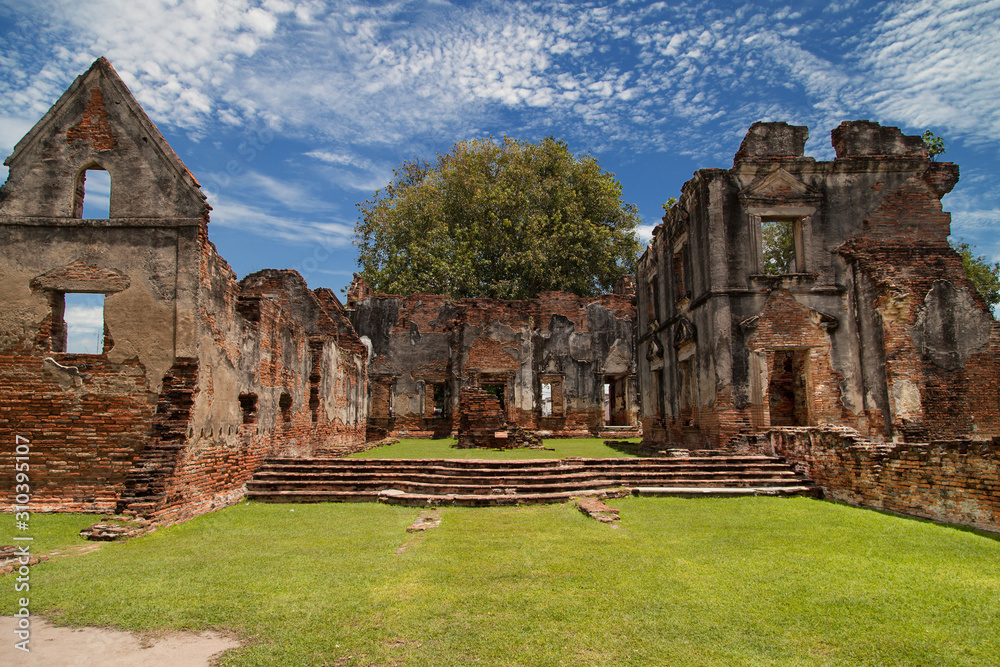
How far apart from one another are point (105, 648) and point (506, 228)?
3279 centimetres

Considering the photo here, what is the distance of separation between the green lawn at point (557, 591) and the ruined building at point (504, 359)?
62.7ft

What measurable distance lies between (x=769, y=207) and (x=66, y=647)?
17.0m

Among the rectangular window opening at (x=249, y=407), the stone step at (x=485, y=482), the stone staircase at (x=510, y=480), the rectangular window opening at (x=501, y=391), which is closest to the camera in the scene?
the stone staircase at (x=510, y=480)

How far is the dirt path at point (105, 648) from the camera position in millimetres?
4406

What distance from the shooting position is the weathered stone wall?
8.27 meters

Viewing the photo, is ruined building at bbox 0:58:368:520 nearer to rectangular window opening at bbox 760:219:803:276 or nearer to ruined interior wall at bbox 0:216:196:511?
ruined interior wall at bbox 0:216:196:511

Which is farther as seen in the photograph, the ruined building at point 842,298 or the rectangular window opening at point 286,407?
the ruined building at point 842,298

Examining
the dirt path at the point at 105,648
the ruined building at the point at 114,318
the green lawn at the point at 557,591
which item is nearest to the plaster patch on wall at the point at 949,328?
the green lawn at the point at 557,591

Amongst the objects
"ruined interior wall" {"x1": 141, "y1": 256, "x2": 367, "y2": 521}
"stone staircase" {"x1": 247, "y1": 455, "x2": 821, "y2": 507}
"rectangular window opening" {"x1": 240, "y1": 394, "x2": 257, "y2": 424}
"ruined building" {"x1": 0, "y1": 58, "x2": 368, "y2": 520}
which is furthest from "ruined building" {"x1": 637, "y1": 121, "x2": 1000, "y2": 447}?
"ruined building" {"x1": 0, "y1": 58, "x2": 368, "y2": 520}

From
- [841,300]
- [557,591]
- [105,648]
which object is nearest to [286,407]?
[105,648]

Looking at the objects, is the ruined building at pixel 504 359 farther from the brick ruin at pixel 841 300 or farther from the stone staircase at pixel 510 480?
the stone staircase at pixel 510 480

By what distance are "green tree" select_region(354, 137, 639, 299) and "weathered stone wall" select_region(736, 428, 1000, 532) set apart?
23.3m

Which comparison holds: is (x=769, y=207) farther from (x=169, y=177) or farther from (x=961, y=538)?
(x=169, y=177)

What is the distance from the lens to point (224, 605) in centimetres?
550
